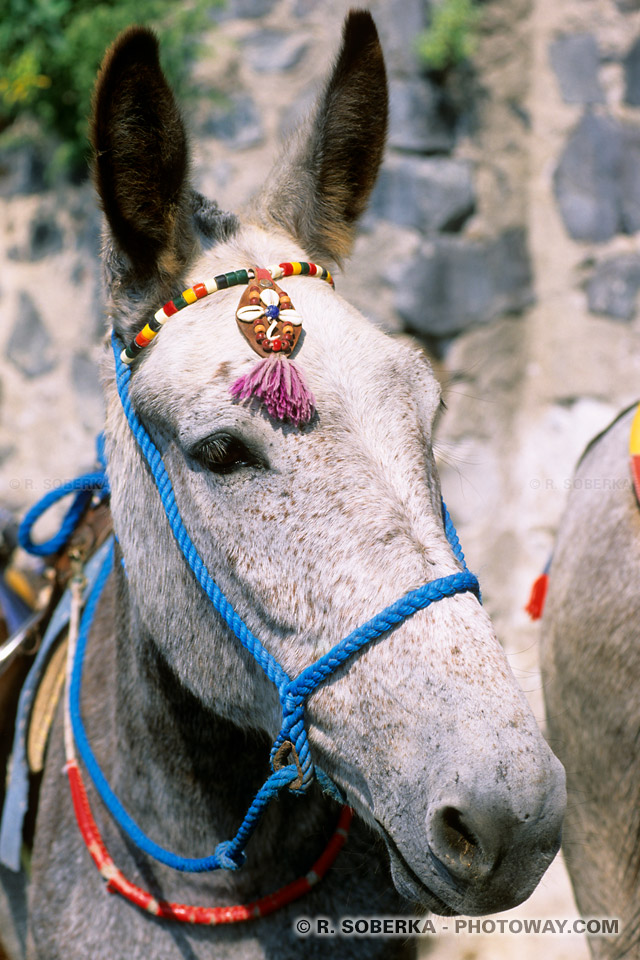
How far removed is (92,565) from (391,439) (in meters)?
1.15

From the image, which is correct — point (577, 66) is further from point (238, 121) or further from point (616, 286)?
point (238, 121)

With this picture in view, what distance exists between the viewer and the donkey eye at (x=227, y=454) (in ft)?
3.95

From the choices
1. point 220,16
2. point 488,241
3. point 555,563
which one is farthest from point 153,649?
point 220,16

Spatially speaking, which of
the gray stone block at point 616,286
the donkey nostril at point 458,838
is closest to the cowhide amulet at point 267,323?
the donkey nostril at point 458,838

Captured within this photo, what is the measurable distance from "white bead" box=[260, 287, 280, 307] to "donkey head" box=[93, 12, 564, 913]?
0.22ft

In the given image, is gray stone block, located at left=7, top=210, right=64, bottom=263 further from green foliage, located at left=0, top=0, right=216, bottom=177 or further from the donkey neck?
the donkey neck

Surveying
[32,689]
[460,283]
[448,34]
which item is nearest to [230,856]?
[32,689]

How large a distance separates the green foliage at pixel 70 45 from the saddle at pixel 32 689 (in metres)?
2.29

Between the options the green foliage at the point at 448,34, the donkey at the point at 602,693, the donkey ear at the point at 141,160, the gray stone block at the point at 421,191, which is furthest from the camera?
the gray stone block at the point at 421,191

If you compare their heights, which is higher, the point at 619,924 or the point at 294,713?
the point at 294,713

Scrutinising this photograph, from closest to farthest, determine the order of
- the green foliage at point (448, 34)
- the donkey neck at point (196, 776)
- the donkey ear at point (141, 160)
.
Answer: the donkey ear at point (141, 160)
the donkey neck at point (196, 776)
the green foliage at point (448, 34)

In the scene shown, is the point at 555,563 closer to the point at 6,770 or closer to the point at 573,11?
the point at 6,770

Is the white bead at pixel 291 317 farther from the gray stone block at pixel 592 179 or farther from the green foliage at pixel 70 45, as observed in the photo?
the green foliage at pixel 70 45

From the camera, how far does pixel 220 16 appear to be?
366 cm
